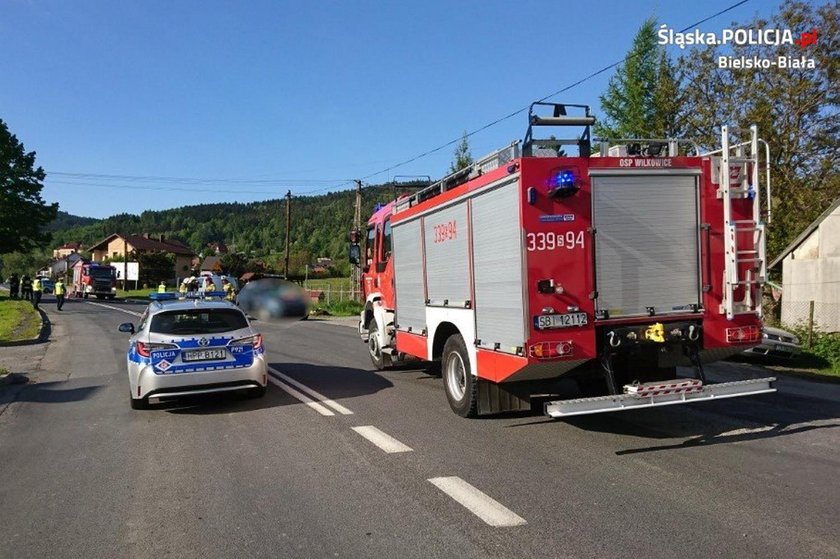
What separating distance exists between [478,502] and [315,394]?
5.28m

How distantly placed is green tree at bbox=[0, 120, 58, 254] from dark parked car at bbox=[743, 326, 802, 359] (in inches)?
2037

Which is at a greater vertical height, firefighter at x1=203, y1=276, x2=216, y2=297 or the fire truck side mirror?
the fire truck side mirror

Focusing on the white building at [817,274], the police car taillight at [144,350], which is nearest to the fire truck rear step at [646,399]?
the police car taillight at [144,350]

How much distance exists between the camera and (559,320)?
619 cm

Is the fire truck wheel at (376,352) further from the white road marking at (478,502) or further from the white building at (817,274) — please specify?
the white building at (817,274)

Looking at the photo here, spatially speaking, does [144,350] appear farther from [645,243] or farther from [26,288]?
[26,288]

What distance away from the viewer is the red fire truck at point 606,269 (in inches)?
243

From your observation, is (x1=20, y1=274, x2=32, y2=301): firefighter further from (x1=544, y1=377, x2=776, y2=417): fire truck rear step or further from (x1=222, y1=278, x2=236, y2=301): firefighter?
(x1=544, y1=377, x2=776, y2=417): fire truck rear step

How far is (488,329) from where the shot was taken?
6898 mm

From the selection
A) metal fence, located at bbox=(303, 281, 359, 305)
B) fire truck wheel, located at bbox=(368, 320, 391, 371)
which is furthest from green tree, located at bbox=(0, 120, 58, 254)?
fire truck wheel, located at bbox=(368, 320, 391, 371)

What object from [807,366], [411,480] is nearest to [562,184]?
[411,480]

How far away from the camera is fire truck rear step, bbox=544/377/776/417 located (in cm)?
586

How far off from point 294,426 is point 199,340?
1877 mm

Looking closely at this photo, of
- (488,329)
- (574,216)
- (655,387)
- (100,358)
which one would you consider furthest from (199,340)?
(100,358)
